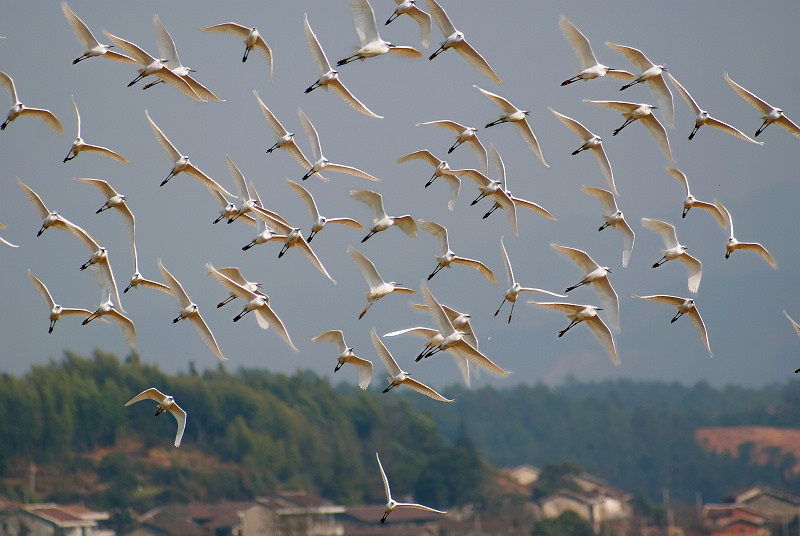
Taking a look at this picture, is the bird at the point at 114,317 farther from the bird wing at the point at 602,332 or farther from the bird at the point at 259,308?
Result: the bird wing at the point at 602,332

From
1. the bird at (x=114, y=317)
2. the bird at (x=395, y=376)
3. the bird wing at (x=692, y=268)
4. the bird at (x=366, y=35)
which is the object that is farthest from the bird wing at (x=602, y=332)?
the bird at (x=114, y=317)

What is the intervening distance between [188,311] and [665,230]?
11260 millimetres

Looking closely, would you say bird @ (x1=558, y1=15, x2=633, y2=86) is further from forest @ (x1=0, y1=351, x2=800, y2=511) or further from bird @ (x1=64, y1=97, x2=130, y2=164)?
forest @ (x1=0, y1=351, x2=800, y2=511)

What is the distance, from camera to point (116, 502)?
7431cm

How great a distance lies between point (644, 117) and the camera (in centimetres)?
2933

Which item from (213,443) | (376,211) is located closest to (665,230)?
(376,211)

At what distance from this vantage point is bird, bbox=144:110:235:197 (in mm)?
27719

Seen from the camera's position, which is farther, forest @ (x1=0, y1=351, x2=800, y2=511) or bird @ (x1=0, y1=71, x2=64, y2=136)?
forest @ (x1=0, y1=351, x2=800, y2=511)

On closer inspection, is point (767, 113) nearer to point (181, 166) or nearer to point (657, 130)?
point (657, 130)

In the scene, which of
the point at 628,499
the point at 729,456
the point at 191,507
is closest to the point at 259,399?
the point at 191,507

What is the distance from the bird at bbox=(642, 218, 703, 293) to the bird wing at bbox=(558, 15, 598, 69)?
12.9 ft

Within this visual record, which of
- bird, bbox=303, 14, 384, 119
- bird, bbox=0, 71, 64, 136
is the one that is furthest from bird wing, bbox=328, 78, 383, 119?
bird, bbox=0, 71, 64, 136

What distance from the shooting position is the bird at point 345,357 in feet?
89.3

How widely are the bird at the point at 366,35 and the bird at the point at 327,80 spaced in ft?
1.46
